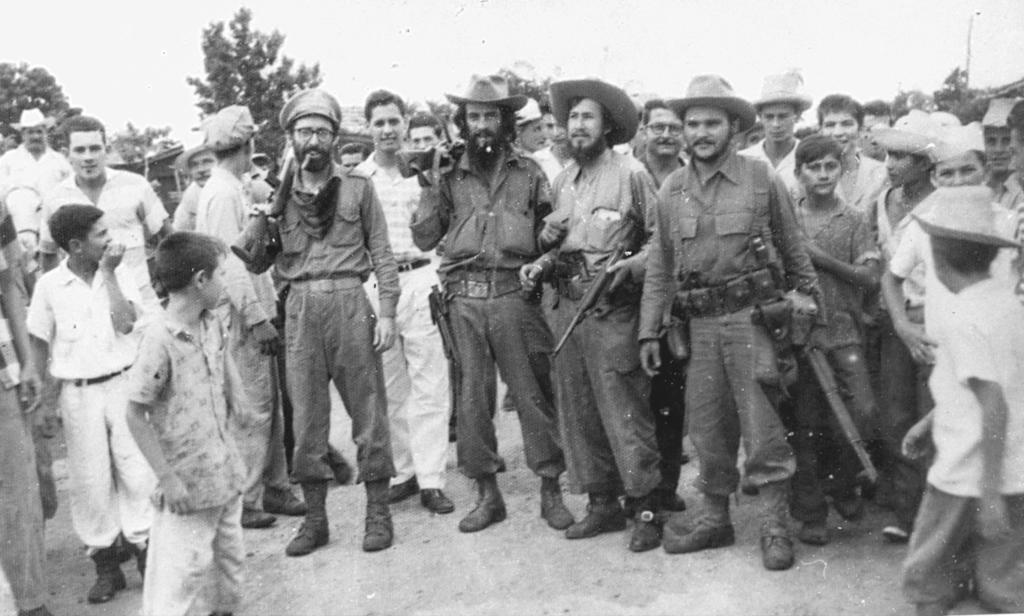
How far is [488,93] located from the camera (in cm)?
521

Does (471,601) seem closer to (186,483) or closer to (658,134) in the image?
(186,483)

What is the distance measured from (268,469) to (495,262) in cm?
203

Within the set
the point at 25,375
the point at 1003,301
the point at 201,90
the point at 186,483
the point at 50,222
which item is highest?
the point at 201,90

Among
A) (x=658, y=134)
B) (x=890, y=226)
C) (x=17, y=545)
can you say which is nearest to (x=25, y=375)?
(x=17, y=545)

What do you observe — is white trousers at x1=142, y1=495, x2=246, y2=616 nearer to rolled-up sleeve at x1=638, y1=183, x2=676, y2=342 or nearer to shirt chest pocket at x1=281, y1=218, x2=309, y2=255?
shirt chest pocket at x1=281, y1=218, x2=309, y2=255

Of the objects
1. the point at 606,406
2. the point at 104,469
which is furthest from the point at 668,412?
the point at 104,469

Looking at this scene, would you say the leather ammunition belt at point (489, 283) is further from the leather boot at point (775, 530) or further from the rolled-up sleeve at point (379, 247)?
the leather boot at point (775, 530)

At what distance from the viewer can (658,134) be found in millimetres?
5926

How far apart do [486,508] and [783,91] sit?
125 inches

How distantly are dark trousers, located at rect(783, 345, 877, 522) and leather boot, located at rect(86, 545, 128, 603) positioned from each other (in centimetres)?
339

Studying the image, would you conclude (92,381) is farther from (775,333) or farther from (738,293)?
(775,333)

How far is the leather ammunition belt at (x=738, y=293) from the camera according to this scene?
4.48 meters

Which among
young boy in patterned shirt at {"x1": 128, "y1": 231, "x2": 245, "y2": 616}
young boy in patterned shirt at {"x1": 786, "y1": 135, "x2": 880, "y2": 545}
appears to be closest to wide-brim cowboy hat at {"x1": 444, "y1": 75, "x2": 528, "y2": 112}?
young boy in patterned shirt at {"x1": 786, "y1": 135, "x2": 880, "y2": 545}

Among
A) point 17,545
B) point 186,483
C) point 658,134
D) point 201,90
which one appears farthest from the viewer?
point 201,90
